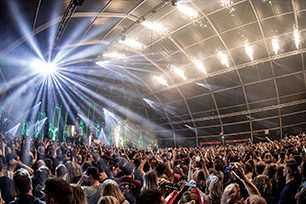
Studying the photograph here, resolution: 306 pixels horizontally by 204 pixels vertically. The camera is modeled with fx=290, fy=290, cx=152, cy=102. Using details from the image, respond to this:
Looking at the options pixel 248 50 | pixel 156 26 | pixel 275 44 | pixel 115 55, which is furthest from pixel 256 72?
pixel 115 55

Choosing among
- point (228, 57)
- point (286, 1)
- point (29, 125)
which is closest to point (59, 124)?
point (29, 125)

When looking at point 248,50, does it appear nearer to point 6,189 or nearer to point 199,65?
point 199,65

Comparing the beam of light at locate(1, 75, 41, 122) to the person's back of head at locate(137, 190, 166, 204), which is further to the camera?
the beam of light at locate(1, 75, 41, 122)

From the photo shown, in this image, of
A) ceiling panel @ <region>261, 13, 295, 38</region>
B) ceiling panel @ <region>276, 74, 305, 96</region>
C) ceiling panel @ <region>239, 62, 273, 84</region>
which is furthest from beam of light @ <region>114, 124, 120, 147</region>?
ceiling panel @ <region>261, 13, 295, 38</region>

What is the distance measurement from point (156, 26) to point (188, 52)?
4.05 m

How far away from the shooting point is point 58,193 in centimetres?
274

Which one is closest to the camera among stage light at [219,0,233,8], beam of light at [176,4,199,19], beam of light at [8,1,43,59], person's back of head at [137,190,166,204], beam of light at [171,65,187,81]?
person's back of head at [137,190,166,204]

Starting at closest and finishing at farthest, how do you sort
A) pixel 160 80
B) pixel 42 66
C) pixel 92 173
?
pixel 92 173 → pixel 42 66 → pixel 160 80

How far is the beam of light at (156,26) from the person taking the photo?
63.1 feet

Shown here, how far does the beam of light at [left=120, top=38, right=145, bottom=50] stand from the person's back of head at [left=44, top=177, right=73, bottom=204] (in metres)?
19.1

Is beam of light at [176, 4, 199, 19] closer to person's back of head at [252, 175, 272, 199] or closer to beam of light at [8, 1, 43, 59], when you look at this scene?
beam of light at [8, 1, 43, 59]

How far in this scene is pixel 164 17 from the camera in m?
18.7

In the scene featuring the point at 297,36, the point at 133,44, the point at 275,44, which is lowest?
Answer: the point at 297,36

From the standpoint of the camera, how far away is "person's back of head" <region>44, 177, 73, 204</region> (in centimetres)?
274
